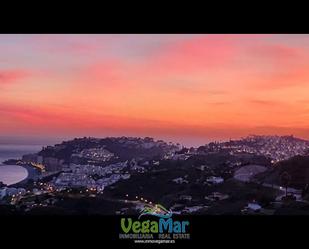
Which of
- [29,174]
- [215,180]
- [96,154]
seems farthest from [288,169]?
[29,174]

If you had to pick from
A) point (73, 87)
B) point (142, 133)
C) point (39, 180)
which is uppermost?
point (73, 87)

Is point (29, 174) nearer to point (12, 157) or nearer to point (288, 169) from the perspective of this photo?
point (12, 157)

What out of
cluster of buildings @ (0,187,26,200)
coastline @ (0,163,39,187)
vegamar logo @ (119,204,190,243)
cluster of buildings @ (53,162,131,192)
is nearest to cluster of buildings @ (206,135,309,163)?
vegamar logo @ (119,204,190,243)

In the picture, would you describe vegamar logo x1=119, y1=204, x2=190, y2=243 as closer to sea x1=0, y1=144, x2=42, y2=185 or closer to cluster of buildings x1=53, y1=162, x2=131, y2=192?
cluster of buildings x1=53, y1=162, x2=131, y2=192

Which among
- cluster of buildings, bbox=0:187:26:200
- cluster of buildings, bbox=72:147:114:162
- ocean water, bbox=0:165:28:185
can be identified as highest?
cluster of buildings, bbox=72:147:114:162

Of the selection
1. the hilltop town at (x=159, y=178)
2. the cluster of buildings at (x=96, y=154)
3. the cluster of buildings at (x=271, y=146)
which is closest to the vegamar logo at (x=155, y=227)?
the hilltop town at (x=159, y=178)

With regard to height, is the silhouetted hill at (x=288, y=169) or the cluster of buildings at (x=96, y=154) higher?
the cluster of buildings at (x=96, y=154)

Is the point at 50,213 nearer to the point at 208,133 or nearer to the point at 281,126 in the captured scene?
the point at 208,133

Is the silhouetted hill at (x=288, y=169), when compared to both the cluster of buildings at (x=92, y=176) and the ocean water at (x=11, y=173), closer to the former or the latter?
the cluster of buildings at (x=92, y=176)
